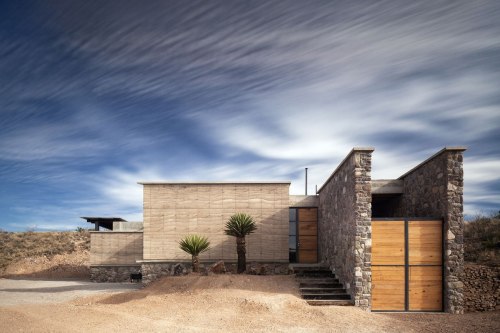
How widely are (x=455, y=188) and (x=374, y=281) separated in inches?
159

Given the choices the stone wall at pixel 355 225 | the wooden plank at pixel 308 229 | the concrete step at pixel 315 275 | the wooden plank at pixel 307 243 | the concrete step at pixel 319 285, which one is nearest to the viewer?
the stone wall at pixel 355 225

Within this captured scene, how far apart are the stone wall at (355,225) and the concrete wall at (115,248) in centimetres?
1142

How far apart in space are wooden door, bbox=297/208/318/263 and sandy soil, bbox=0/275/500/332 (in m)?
4.55

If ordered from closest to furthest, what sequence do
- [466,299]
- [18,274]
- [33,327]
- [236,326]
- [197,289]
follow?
Result: [33,327] < [236,326] < [466,299] < [197,289] < [18,274]

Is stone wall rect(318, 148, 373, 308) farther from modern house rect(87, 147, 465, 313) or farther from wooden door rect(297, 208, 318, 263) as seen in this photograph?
wooden door rect(297, 208, 318, 263)

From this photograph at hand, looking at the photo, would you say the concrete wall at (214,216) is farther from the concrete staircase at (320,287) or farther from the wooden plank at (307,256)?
the concrete staircase at (320,287)

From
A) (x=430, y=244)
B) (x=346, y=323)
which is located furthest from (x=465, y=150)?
(x=346, y=323)

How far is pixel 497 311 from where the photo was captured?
10641 mm

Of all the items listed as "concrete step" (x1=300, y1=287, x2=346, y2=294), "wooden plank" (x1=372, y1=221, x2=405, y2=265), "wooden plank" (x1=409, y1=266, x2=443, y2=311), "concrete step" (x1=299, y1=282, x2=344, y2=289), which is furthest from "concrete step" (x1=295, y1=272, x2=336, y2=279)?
"wooden plank" (x1=409, y1=266, x2=443, y2=311)

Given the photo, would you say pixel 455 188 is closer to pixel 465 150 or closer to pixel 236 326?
pixel 465 150

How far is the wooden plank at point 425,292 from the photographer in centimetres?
1056

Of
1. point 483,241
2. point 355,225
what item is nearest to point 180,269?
point 355,225

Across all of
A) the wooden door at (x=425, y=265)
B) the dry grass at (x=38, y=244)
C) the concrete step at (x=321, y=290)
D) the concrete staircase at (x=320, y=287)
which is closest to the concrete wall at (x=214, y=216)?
the concrete staircase at (x=320, y=287)

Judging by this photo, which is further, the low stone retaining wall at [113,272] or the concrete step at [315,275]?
the low stone retaining wall at [113,272]
